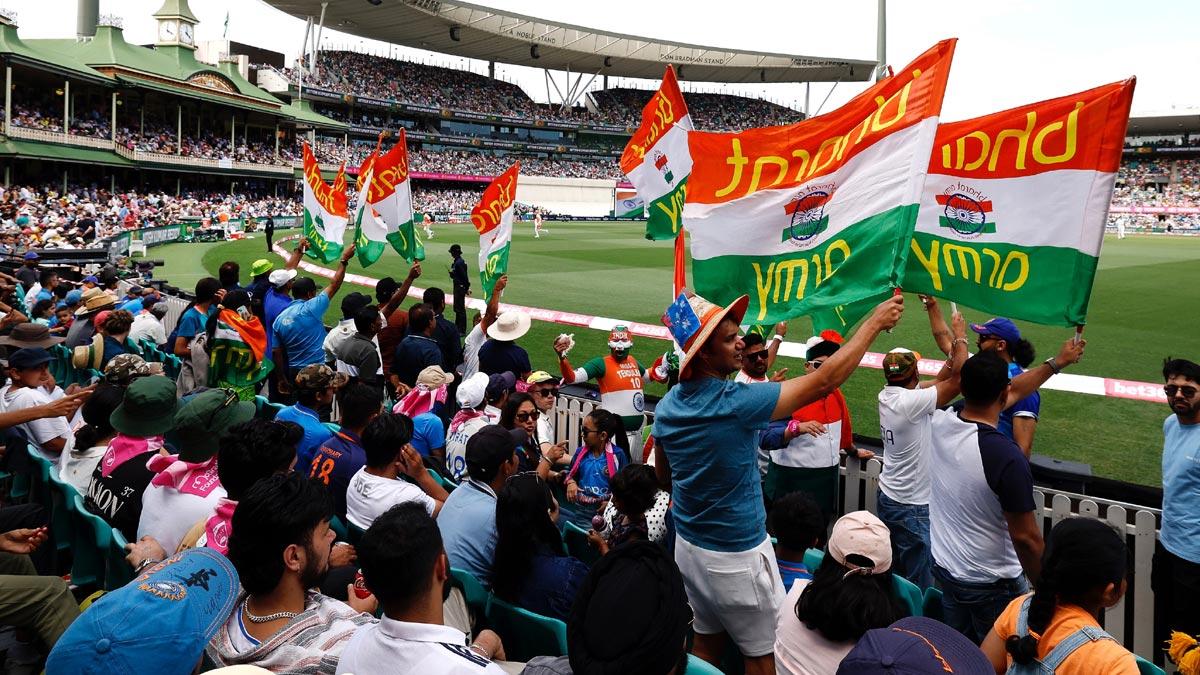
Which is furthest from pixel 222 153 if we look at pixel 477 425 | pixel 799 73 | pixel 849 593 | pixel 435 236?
pixel 799 73

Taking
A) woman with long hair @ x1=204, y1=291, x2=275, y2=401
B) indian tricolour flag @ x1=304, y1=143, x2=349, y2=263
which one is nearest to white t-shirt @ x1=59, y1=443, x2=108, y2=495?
woman with long hair @ x1=204, y1=291, x2=275, y2=401

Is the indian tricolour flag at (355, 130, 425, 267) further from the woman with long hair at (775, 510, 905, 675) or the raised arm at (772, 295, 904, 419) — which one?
the woman with long hair at (775, 510, 905, 675)

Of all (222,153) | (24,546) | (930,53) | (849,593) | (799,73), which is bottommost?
(24,546)

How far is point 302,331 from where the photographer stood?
827cm

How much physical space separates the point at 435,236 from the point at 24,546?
134 feet

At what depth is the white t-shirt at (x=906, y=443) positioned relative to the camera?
472cm

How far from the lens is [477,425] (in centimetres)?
542

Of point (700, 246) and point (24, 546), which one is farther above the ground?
point (700, 246)

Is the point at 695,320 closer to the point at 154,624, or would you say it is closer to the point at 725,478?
the point at 725,478

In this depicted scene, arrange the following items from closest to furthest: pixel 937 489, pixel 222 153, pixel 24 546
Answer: pixel 24 546 → pixel 937 489 → pixel 222 153

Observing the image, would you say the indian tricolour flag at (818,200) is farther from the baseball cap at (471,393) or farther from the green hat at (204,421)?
the green hat at (204,421)

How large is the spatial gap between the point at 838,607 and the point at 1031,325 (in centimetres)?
1576

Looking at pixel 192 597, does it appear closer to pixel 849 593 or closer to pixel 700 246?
pixel 849 593

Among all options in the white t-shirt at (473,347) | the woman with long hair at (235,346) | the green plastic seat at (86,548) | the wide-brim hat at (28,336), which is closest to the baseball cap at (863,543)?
the green plastic seat at (86,548)
